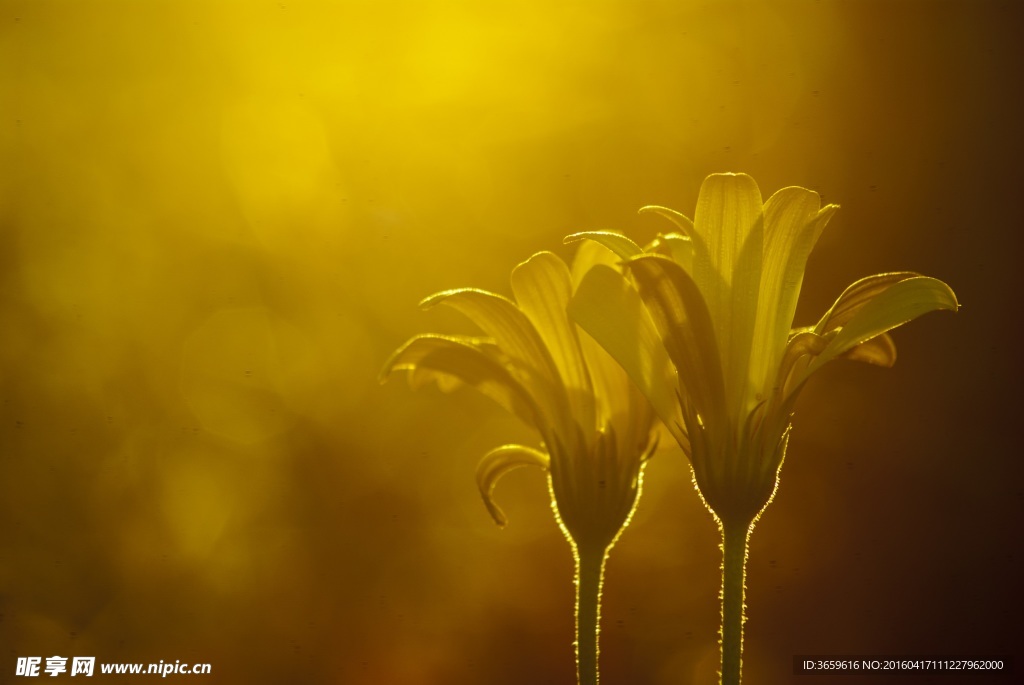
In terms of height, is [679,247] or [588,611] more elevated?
[679,247]

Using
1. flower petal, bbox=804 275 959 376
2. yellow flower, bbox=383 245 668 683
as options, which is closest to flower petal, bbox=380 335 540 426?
yellow flower, bbox=383 245 668 683

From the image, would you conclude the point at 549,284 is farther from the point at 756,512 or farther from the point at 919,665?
the point at 919,665

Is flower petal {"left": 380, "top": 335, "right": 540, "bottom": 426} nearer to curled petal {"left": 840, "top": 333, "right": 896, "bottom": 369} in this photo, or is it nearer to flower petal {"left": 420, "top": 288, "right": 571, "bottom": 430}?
flower petal {"left": 420, "top": 288, "right": 571, "bottom": 430}

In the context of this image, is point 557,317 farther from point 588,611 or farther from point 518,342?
point 588,611

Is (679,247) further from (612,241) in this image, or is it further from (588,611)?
(588,611)

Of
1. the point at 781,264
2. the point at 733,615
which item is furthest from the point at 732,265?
the point at 733,615

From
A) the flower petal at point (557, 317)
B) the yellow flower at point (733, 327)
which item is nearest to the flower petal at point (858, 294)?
the yellow flower at point (733, 327)

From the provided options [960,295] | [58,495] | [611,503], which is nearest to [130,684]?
[58,495]

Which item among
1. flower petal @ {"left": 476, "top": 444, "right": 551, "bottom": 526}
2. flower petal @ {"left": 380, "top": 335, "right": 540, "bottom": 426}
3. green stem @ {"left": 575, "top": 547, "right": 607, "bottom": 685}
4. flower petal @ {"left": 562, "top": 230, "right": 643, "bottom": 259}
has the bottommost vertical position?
green stem @ {"left": 575, "top": 547, "right": 607, "bottom": 685}
